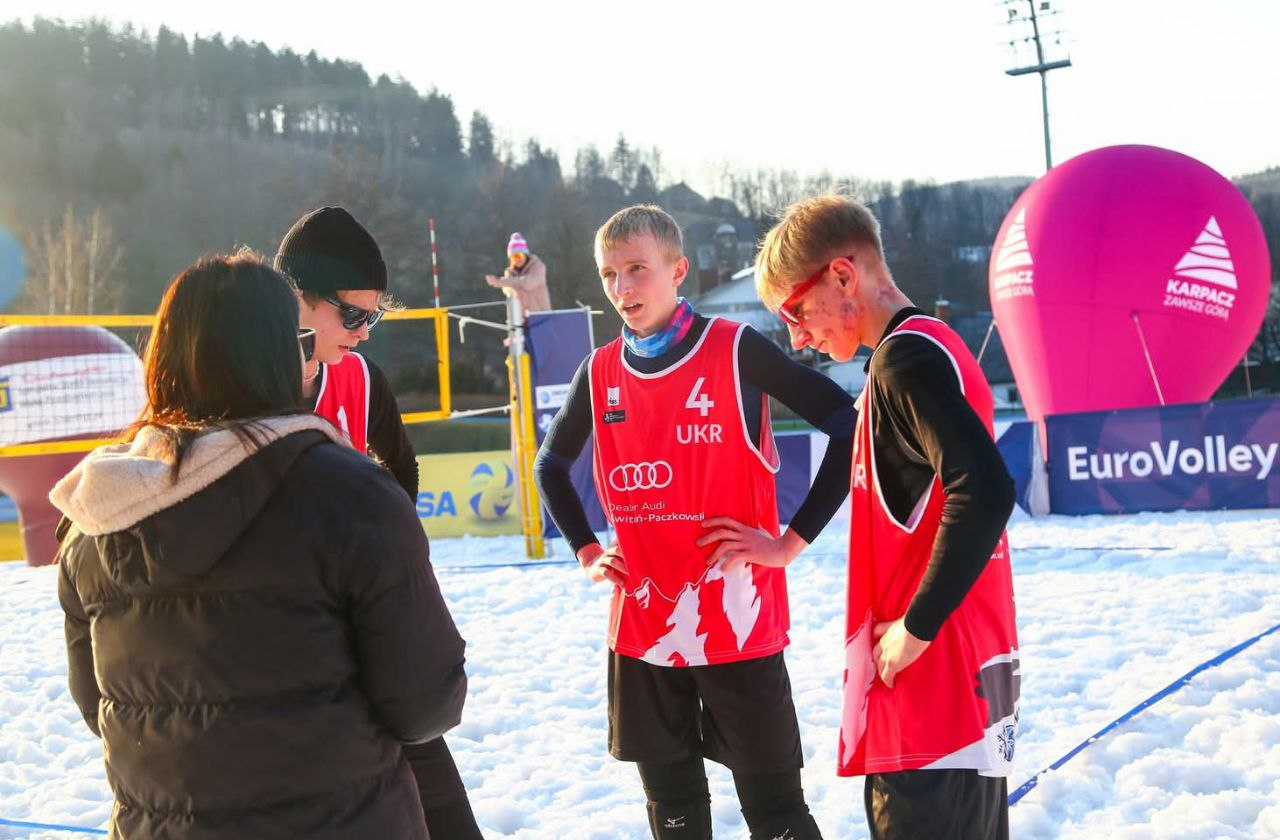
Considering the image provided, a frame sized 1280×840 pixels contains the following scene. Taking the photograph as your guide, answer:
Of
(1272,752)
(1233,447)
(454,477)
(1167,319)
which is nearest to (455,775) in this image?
(1272,752)

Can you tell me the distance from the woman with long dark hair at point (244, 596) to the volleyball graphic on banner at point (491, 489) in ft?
31.2

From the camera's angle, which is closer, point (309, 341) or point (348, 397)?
point (309, 341)

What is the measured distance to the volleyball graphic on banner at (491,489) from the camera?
11031 millimetres

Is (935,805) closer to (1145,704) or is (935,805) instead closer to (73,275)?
(1145,704)

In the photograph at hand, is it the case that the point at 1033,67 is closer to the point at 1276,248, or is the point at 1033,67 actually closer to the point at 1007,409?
the point at 1007,409

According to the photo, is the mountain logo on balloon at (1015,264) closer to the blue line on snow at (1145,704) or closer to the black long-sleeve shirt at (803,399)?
the blue line on snow at (1145,704)

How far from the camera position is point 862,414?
6.43 feet

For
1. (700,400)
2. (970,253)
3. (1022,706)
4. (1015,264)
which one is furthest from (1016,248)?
(970,253)

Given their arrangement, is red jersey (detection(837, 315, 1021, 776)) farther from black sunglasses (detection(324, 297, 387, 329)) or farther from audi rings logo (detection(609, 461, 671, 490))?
black sunglasses (detection(324, 297, 387, 329))

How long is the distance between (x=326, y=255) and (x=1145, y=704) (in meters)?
3.37

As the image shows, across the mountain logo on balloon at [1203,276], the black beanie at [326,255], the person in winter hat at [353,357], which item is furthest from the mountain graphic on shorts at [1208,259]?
the black beanie at [326,255]

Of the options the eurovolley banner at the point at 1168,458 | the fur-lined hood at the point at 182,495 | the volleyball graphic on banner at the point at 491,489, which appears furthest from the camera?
the volleyball graphic on banner at the point at 491,489

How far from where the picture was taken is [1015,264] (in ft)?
46.1

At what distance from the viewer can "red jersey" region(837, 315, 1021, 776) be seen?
179 cm
